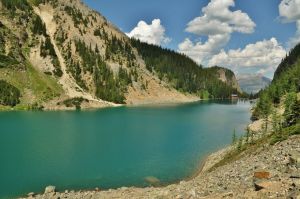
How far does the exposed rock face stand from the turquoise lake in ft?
30.0

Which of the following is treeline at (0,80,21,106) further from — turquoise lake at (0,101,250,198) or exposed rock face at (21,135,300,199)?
exposed rock face at (21,135,300,199)

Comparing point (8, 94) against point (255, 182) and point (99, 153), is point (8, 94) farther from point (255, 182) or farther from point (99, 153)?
point (255, 182)

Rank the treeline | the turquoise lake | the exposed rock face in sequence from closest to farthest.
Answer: the exposed rock face, the turquoise lake, the treeline

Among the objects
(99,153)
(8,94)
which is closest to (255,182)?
(99,153)

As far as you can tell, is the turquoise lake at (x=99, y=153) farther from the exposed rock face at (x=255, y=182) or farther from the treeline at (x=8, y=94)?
the treeline at (x=8, y=94)

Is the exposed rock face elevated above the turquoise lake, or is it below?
above

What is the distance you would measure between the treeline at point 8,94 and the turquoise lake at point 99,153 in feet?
225

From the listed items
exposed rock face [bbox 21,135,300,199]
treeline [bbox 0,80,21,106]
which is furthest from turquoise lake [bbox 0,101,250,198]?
treeline [bbox 0,80,21,106]


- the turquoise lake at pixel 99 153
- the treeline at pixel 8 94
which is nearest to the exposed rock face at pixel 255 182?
the turquoise lake at pixel 99 153

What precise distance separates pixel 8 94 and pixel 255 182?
18310 cm

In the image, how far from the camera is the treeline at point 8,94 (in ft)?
609

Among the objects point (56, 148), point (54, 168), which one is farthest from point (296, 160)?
point (56, 148)

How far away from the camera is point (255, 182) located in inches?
1089

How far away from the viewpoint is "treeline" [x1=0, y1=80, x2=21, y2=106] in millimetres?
185750
